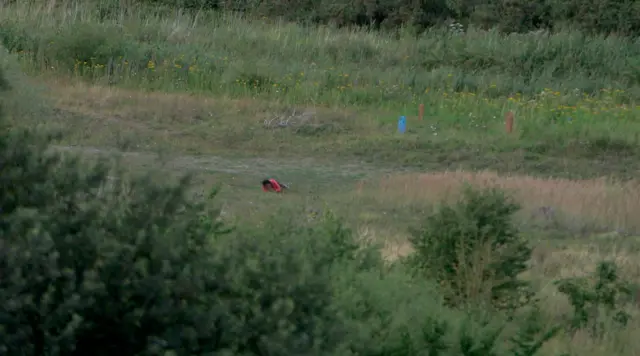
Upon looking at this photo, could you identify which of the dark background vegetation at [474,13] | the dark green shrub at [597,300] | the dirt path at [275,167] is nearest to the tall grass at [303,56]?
the dark background vegetation at [474,13]

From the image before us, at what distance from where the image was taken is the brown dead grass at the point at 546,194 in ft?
37.1

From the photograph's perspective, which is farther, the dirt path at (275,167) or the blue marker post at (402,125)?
the blue marker post at (402,125)

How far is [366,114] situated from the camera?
730 inches

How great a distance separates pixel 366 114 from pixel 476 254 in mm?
11716

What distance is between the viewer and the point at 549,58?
79.9 feet

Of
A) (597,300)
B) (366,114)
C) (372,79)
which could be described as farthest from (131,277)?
(372,79)

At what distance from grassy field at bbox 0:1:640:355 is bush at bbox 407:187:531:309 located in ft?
1.98

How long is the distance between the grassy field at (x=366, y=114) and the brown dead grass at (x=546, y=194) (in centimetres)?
4

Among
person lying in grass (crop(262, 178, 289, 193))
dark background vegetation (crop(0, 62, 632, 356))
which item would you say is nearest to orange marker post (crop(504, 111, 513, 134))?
person lying in grass (crop(262, 178, 289, 193))

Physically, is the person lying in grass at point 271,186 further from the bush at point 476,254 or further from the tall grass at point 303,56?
the tall grass at point 303,56

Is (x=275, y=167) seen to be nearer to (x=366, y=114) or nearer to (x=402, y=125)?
(x=402, y=125)

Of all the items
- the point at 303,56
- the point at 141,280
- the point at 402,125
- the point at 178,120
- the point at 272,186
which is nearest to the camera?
the point at 141,280

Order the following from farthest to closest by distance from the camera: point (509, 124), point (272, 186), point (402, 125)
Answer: point (509, 124)
point (402, 125)
point (272, 186)

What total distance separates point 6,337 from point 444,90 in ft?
59.3
